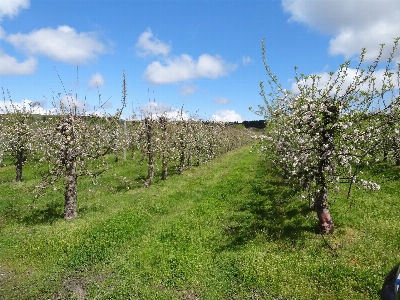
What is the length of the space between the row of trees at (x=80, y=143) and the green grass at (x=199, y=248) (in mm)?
2738

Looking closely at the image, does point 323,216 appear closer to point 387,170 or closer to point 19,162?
point 387,170

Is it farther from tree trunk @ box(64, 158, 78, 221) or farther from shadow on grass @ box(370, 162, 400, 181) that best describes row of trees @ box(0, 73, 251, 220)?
Result: shadow on grass @ box(370, 162, 400, 181)

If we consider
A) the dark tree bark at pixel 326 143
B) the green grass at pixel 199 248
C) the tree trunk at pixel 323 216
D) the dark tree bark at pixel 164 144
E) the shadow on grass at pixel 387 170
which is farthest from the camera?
the dark tree bark at pixel 164 144

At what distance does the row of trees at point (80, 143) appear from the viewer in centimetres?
1792

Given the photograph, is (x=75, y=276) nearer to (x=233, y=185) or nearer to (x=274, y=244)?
(x=274, y=244)

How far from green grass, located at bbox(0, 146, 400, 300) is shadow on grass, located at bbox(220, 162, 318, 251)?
0.17 ft

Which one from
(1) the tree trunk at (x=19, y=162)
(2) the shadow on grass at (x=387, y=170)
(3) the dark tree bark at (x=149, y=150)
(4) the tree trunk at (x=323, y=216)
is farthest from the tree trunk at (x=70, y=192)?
(2) the shadow on grass at (x=387, y=170)

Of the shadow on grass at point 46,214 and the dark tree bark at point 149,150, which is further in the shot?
the dark tree bark at point 149,150

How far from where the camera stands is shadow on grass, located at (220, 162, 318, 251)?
1411 centimetres

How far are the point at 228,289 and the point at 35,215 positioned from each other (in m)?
13.6

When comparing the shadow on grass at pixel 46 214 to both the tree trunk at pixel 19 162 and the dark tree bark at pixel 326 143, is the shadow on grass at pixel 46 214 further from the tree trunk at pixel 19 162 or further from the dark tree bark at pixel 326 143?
the dark tree bark at pixel 326 143

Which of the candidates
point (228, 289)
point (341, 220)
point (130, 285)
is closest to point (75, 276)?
point (130, 285)

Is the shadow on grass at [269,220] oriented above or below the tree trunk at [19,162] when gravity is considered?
below

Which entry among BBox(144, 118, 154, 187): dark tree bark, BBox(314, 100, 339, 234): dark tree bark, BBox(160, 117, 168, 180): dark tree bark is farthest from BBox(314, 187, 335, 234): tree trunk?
BBox(160, 117, 168, 180): dark tree bark
